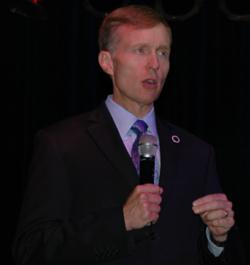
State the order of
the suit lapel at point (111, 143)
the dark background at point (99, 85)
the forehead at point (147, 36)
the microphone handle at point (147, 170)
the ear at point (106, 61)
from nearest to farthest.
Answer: the microphone handle at point (147, 170) → the suit lapel at point (111, 143) → the forehead at point (147, 36) → the ear at point (106, 61) → the dark background at point (99, 85)

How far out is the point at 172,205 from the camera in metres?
2.03

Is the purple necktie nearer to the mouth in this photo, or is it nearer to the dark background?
the mouth

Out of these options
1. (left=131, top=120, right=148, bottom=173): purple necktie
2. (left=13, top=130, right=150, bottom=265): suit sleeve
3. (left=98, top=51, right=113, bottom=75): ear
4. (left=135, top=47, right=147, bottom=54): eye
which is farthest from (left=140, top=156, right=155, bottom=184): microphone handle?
(left=98, top=51, right=113, bottom=75): ear

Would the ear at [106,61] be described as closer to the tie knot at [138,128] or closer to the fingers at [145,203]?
the tie knot at [138,128]

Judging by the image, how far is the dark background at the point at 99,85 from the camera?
16.0 feet

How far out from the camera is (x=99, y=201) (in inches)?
76.0

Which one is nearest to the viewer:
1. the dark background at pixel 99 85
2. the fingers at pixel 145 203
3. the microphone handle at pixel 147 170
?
the fingers at pixel 145 203

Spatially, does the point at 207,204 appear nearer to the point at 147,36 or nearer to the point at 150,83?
the point at 150,83

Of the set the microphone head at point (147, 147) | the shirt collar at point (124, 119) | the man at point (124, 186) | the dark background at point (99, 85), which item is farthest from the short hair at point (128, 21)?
the dark background at point (99, 85)

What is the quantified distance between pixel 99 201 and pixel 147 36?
0.65 meters

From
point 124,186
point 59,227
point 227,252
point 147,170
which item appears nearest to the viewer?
point 147,170

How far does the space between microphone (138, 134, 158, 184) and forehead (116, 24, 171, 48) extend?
439 mm

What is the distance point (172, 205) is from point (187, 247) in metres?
0.17

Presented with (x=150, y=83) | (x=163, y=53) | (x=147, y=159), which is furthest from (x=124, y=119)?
(x=147, y=159)
